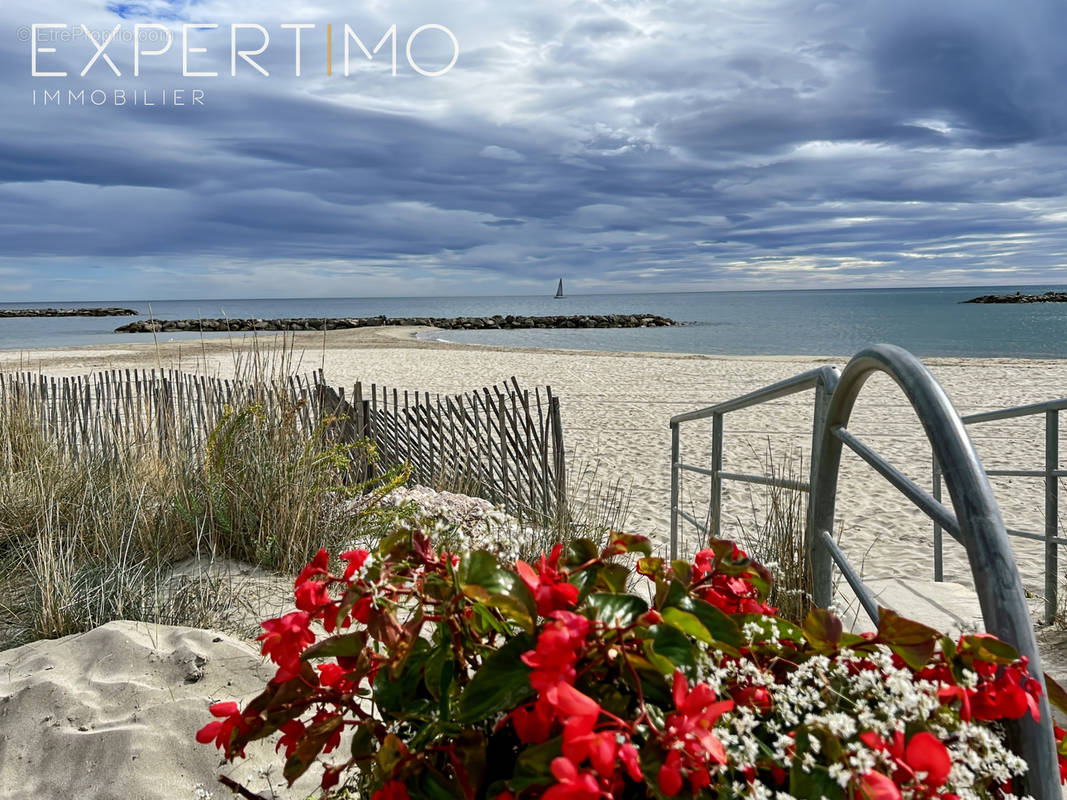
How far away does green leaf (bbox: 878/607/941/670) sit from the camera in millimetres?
922

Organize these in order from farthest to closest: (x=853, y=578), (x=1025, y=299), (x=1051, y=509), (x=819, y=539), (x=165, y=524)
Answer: (x=1025, y=299), (x=1051, y=509), (x=165, y=524), (x=819, y=539), (x=853, y=578)

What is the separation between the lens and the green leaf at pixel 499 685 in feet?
2.66

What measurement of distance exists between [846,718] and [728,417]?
464 inches

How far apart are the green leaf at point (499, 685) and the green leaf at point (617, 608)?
0.08 meters

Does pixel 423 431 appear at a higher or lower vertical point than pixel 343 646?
lower

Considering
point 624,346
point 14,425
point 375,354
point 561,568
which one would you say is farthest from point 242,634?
point 624,346

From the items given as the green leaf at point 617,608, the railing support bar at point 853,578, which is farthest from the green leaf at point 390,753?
the railing support bar at point 853,578

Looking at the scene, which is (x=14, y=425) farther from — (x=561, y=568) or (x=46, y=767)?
(x=561, y=568)

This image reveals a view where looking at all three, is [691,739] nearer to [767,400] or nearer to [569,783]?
[569,783]

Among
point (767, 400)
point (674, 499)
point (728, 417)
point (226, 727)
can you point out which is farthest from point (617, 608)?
point (728, 417)

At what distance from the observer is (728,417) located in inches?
484

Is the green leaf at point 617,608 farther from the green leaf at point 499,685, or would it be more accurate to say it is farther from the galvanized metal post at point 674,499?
the galvanized metal post at point 674,499

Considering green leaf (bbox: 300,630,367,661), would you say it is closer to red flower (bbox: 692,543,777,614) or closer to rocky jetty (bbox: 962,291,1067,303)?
red flower (bbox: 692,543,777,614)

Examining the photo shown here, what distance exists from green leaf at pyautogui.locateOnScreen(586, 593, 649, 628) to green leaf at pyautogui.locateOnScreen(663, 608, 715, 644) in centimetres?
3
